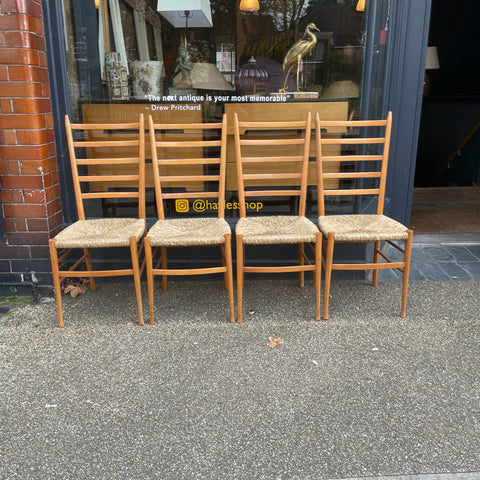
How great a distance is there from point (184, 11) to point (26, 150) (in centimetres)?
143

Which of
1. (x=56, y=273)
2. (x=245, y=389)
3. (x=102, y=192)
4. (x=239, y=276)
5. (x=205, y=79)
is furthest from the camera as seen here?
(x=205, y=79)

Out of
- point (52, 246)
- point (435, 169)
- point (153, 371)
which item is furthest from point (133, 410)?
point (435, 169)

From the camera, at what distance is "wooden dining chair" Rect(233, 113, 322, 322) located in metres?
2.65

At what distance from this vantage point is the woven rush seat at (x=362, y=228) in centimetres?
262

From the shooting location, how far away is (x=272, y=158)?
9.80ft

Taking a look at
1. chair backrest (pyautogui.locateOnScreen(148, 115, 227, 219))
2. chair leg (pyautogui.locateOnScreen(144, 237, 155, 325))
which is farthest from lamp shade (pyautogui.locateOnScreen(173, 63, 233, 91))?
chair leg (pyautogui.locateOnScreen(144, 237, 155, 325))

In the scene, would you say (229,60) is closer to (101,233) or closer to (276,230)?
(276,230)

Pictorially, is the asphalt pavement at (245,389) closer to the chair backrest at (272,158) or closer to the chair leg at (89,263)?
the chair leg at (89,263)

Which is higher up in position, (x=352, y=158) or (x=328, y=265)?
(x=352, y=158)

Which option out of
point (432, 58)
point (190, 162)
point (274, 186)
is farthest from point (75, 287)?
point (432, 58)

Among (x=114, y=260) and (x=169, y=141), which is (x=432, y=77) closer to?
(x=169, y=141)

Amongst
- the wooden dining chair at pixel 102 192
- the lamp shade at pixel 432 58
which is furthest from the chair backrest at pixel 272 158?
the lamp shade at pixel 432 58

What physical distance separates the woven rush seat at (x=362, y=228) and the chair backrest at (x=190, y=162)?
71 centimetres

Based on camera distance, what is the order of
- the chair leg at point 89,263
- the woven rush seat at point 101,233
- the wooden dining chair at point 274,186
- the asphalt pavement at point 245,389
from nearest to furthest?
the asphalt pavement at point 245,389, the woven rush seat at point 101,233, the wooden dining chair at point 274,186, the chair leg at point 89,263
